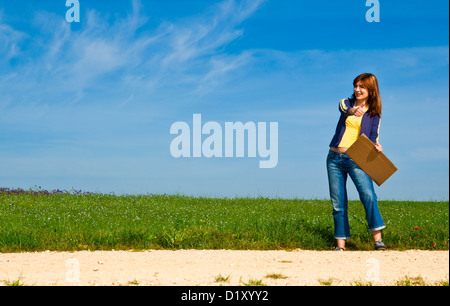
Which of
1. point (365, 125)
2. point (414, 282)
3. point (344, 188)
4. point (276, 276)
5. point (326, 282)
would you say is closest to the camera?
point (326, 282)

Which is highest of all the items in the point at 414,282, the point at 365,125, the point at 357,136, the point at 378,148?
the point at 365,125

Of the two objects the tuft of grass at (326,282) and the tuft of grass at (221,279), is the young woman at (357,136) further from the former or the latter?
the tuft of grass at (221,279)

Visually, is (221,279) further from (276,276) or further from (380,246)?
(380,246)

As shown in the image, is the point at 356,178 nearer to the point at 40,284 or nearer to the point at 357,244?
the point at 357,244

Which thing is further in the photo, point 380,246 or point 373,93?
point 380,246

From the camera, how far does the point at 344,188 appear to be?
7.43 m

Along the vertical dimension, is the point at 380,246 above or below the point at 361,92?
below

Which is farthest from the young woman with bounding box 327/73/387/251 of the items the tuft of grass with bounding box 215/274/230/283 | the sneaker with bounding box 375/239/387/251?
the tuft of grass with bounding box 215/274/230/283

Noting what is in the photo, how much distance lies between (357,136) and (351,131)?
13cm

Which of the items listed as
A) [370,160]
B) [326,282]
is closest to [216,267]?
[326,282]

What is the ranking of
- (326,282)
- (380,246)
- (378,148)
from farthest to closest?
(380,246) → (378,148) → (326,282)

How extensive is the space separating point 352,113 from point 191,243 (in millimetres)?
3328
